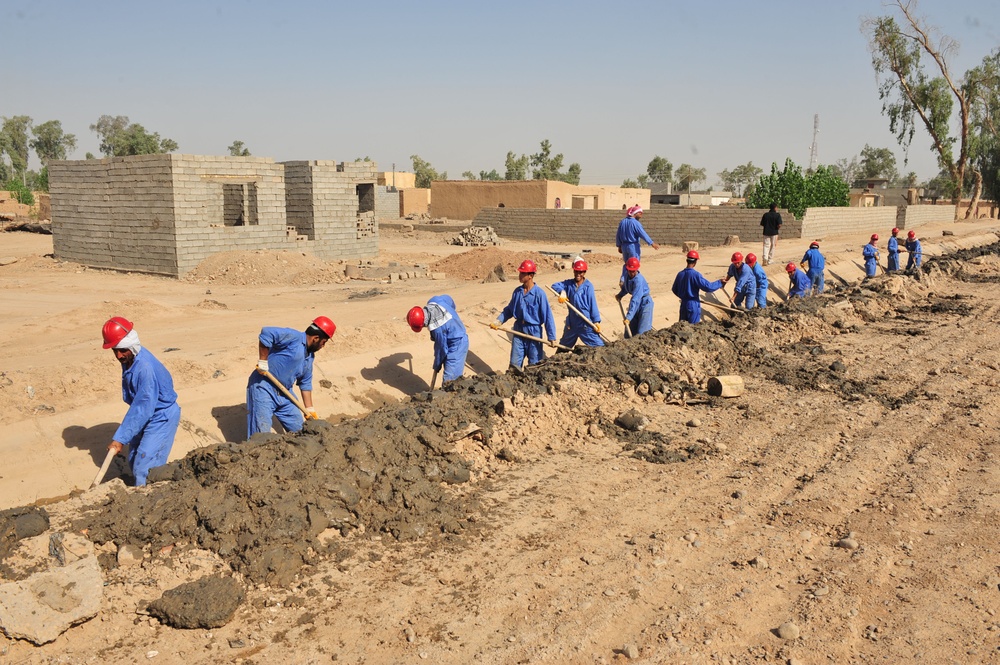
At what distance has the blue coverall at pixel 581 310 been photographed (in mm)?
9578

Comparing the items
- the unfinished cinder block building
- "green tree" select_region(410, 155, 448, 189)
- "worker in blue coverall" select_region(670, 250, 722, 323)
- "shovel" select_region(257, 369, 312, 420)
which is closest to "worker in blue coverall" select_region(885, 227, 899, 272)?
"worker in blue coverall" select_region(670, 250, 722, 323)

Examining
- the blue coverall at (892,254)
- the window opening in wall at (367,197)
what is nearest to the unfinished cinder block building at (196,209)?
the window opening in wall at (367,197)

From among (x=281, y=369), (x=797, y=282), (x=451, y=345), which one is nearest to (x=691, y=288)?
(x=451, y=345)

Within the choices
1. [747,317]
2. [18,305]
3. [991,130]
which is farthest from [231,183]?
[991,130]

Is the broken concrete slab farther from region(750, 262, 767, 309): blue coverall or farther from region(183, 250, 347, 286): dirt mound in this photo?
region(183, 250, 347, 286): dirt mound

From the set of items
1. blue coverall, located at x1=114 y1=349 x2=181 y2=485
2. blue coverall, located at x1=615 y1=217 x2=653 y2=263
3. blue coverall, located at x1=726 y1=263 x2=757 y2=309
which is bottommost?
blue coverall, located at x1=114 y1=349 x2=181 y2=485

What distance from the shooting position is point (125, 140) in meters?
54.8

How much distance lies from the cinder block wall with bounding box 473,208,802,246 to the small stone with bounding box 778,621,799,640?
21.2 meters

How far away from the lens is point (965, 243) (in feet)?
88.4

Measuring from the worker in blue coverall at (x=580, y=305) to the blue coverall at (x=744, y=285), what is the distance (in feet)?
12.0

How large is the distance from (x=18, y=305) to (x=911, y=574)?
14191 millimetres

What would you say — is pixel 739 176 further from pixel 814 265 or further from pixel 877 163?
pixel 814 265

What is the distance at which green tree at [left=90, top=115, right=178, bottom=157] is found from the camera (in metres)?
53.7

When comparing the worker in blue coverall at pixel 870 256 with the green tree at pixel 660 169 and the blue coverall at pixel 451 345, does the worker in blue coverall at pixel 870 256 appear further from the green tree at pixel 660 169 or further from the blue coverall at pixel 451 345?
the green tree at pixel 660 169
